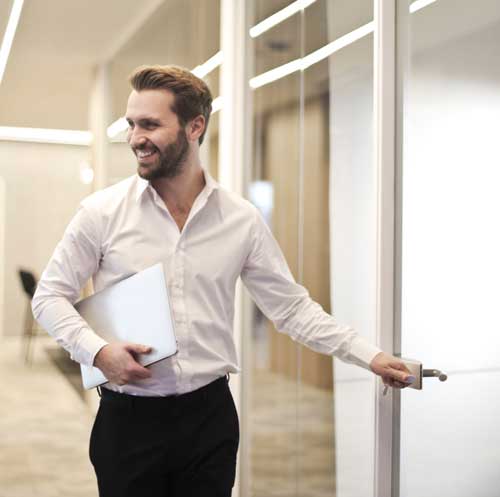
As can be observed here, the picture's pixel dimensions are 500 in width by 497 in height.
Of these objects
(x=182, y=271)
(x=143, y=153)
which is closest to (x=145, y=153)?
(x=143, y=153)

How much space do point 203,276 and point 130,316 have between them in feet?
0.83

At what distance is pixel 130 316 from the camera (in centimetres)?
200

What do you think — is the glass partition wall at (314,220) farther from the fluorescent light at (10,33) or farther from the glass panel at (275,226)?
the fluorescent light at (10,33)

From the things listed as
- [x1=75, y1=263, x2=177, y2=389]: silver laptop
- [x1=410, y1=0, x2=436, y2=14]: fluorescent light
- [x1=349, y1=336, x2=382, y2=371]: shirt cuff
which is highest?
[x1=410, y1=0, x2=436, y2=14]: fluorescent light

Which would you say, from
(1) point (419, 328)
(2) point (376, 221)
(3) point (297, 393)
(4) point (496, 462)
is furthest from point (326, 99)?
(4) point (496, 462)

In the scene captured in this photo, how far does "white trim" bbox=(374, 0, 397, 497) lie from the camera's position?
2.32 meters

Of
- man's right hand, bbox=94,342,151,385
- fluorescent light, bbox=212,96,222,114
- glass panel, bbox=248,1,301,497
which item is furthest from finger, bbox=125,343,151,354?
fluorescent light, bbox=212,96,222,114

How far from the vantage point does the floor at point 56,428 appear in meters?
3.24

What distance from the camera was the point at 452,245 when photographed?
211cm

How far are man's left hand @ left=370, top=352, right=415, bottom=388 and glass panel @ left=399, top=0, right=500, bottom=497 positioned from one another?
0.47ft

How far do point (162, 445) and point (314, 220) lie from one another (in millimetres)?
1073

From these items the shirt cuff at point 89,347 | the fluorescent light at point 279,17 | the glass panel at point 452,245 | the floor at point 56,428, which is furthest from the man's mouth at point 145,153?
the floor at point 56,428

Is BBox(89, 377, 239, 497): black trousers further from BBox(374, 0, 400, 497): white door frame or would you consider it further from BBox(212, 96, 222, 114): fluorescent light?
BBox(212, 96, 222, 114): fluorescent light

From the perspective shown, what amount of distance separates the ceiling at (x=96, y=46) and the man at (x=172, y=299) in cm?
94
